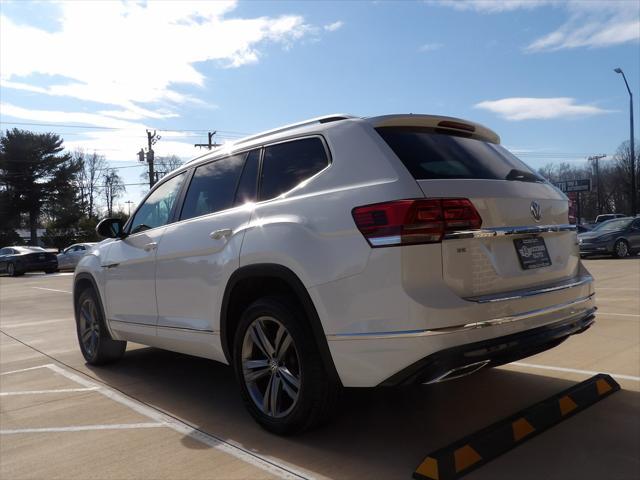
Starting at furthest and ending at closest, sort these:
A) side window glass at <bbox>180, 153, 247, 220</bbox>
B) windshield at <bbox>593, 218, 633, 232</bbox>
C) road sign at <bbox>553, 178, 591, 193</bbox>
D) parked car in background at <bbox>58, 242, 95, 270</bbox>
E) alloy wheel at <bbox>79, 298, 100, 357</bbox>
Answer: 1. road sign at <bbox>553, 178, 591, 193</bbox>
2. parked car in background at <bbox>58, 242, 95, 270</bbox>
3. windshield at <bbox>593, 218, 633, 232</bbox>
4. alloy wheel at <bbox>79, 298, 100, 357</bbox>
5. side window glass at <bbox>180, 153, 247, 220</bbox>

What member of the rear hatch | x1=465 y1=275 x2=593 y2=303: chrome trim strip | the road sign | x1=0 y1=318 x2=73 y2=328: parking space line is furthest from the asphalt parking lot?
the road sign

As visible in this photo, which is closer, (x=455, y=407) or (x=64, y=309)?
(x=455, y=407)

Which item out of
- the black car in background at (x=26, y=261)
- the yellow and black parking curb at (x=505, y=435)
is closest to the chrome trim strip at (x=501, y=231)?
the yellow and black parking curb at (x=505, y=435)

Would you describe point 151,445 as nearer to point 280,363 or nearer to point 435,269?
point 280,363

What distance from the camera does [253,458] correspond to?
3.15m

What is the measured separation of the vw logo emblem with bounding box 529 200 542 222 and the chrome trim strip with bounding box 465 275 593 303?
1.34 ft

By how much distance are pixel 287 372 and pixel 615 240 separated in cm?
1798

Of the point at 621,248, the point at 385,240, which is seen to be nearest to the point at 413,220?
the point at 385,240

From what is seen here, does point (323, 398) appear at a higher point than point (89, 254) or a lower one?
lower

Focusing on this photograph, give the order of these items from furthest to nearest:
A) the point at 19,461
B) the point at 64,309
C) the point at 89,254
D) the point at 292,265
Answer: the point at 64,309 < the point at 89,254 < the point at 19,461 < the point at 292,265

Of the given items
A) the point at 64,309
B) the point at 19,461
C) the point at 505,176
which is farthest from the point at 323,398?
the point at 64,309

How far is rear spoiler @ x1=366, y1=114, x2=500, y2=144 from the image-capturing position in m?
3.22

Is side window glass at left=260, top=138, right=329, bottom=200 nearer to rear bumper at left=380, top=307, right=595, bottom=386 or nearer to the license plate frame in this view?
the license plate frame

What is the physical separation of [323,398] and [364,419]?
2.14ft
